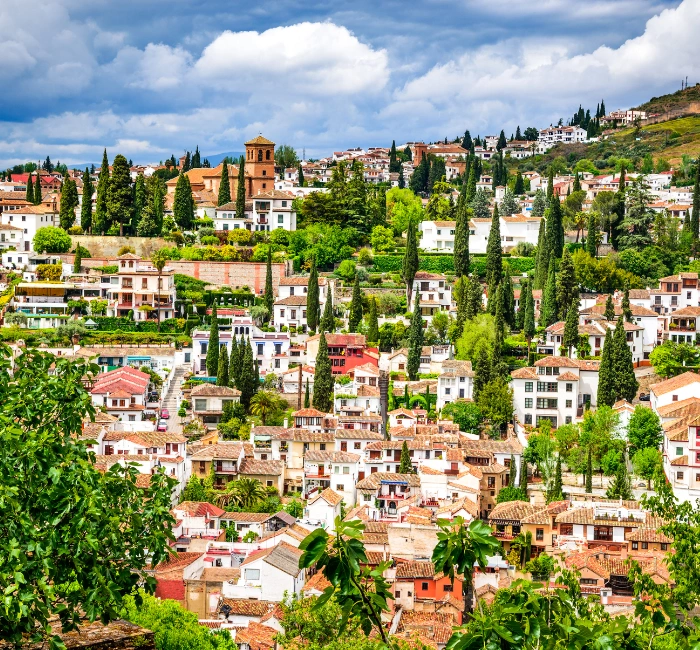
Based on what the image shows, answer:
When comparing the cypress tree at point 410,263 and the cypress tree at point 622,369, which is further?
the cypress tree at point 410,263

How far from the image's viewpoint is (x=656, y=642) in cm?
1408

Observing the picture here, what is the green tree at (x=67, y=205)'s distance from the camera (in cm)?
5694

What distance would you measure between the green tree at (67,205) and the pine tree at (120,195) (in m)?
2.15

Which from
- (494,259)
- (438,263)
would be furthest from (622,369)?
(438,263)

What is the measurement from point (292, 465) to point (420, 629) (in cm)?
1391

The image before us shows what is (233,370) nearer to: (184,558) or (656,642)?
(184,558)

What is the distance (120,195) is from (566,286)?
2290 cm

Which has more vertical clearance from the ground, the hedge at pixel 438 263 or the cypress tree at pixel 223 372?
the hedge at pixel 438 263

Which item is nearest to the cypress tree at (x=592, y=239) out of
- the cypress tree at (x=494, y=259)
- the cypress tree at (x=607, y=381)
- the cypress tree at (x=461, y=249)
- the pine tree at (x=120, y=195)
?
the cypress tree at (x=494, y=259)

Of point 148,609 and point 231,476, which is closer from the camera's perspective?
point 148,609

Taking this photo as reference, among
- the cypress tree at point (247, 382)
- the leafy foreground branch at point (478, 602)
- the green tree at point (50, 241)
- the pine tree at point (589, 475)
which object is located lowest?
the pine tree at point (589, 475)

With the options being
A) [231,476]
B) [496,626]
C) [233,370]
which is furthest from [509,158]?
[496,626]

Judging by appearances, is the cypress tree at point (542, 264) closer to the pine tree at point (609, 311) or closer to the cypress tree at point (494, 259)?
the cypress tree at point (494, 259)

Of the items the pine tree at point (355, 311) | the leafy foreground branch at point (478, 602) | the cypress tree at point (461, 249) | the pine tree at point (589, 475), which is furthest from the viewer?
the cypress tree at point (461, 249)
